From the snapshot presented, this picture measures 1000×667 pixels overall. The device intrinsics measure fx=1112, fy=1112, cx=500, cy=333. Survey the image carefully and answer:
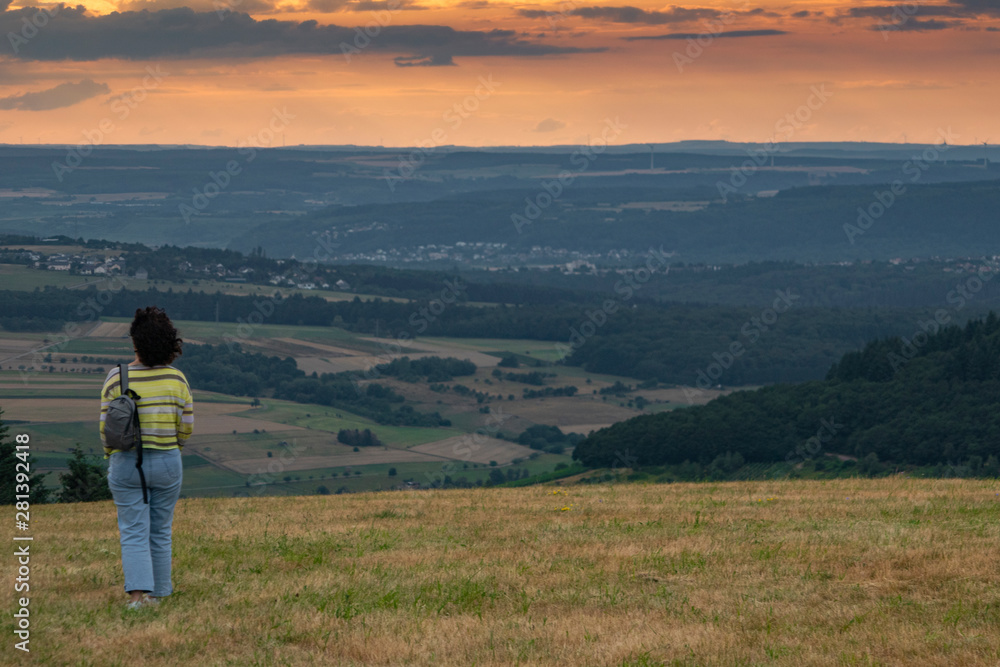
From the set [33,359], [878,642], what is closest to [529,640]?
[878,642]

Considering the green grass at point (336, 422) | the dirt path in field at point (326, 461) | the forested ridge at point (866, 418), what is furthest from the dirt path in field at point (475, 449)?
the forested ridge at point (866, 418)

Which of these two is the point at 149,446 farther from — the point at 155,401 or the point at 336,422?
the point at 336,422

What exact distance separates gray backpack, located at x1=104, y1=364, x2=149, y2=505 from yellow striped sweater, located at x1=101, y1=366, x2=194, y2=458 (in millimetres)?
43

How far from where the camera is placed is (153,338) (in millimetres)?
10930

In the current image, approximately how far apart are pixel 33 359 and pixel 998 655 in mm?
174864

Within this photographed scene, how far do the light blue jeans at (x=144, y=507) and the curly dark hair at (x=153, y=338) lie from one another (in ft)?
3.01

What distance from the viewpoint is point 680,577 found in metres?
12.4

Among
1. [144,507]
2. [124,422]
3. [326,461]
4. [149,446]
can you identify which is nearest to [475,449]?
[326,461]

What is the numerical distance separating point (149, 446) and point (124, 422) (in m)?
0.38

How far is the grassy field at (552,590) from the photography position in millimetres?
9570

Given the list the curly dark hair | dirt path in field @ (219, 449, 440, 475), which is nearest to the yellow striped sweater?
the curly dark hair

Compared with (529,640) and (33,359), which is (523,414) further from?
(529,640)

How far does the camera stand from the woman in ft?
35.8

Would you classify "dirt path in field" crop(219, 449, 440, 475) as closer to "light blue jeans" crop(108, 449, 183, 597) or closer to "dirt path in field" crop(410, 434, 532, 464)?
"dirt path in field" crop(410, 434, 532, 464)
